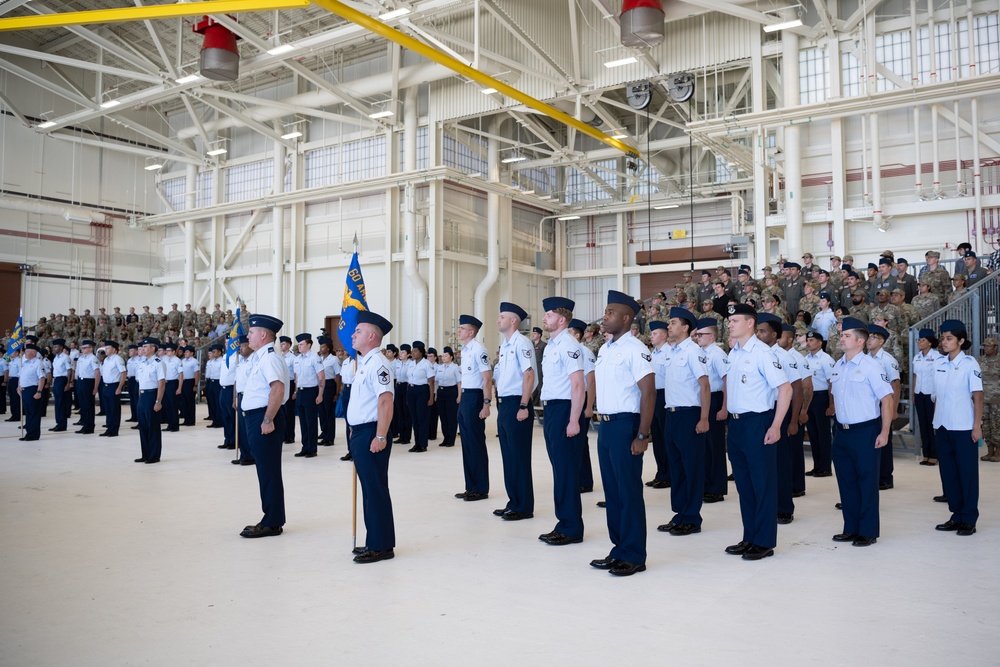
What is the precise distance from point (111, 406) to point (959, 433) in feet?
39.6

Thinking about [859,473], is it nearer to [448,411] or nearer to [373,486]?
[373,486]

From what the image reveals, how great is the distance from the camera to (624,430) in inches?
179

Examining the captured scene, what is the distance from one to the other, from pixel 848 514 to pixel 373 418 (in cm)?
344

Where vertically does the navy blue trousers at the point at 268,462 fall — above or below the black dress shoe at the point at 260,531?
above

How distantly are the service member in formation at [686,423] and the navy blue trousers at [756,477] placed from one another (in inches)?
26.7

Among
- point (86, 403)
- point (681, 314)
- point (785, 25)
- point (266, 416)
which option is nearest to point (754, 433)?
point (681, 314)

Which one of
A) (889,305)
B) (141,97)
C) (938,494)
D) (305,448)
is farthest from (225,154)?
(938,494)

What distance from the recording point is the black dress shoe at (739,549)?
16.1 feet

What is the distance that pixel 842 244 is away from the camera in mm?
15039

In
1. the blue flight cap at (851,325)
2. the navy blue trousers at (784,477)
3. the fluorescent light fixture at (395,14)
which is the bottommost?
the navy blue trousers at (784,477)

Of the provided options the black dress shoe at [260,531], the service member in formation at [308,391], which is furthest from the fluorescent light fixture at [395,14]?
the black dress shoe at [260,531]

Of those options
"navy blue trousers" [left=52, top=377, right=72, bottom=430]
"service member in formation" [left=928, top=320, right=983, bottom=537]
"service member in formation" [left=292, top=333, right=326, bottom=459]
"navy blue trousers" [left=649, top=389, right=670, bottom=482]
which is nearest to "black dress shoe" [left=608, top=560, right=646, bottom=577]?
"service member in formation" [left=928, top=320, right=983, bottom=537]

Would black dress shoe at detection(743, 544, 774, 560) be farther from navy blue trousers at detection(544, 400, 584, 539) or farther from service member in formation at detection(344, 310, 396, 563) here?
service member in formation at detection(344, 310, 396, 563)

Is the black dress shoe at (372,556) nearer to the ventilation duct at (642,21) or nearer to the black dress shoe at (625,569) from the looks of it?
the black dress shoe at (625,569)
